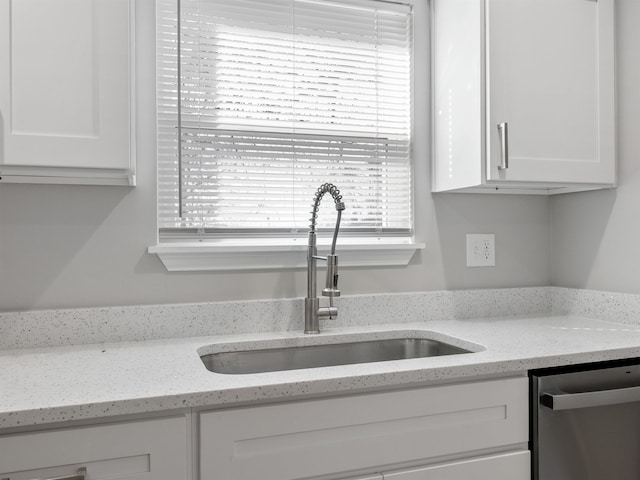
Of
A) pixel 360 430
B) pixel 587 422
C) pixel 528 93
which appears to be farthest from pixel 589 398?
pixel 528 93

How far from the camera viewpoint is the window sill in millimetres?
1654

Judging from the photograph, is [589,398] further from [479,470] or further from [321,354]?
[321,354]

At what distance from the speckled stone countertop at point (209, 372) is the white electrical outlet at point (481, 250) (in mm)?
334

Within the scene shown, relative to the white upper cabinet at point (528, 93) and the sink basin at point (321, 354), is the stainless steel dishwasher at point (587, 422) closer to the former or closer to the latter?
the sink basin at point (321, 354)

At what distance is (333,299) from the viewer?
5.92 ft

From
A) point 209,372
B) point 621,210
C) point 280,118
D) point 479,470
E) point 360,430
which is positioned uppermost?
point 280,118

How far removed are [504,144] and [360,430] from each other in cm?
100

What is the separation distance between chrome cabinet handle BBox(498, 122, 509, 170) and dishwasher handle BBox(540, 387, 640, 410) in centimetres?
71

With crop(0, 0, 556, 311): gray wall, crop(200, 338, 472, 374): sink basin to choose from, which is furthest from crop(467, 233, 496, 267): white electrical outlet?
crop(200, 338, 472, 374): sink basin

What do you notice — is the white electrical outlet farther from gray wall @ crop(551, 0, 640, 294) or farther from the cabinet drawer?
the cabinet drawer

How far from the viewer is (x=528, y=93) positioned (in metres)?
1.71

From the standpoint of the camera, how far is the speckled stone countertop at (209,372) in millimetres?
1026

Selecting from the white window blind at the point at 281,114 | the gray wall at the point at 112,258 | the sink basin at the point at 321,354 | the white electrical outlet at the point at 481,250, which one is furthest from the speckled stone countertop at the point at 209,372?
the white window blind at the point at 281,114

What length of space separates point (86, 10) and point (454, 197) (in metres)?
1.37
